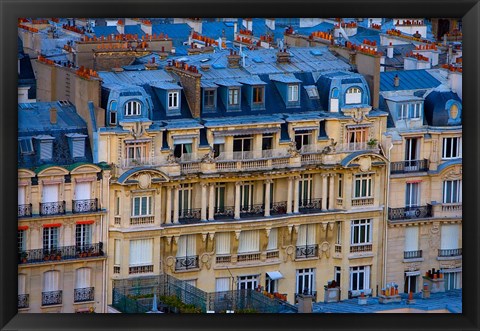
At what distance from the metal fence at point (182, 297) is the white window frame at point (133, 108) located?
1383 mm

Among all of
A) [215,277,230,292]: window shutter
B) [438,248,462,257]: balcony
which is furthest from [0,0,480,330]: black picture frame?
[438,248,462,257]: balcony

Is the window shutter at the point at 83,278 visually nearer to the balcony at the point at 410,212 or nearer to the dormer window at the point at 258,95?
the dormer window at the point at 258,95

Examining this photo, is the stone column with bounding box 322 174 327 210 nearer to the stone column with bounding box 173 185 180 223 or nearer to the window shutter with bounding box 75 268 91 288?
the stone column with bounding box 173 185 180 223

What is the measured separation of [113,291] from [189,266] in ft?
2.86

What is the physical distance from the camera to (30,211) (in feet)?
50.6

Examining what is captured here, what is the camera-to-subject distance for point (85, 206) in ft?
52.1

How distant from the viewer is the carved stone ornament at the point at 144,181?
16.1 meters

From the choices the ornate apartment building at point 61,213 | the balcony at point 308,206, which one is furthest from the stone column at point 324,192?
the ornate apartment building at point 61,213

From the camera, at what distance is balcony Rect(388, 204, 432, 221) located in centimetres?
1705

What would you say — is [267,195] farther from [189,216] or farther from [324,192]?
[189,216]

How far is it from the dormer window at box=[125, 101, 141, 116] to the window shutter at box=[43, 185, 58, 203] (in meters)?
0.92

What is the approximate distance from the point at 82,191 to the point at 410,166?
3.15 meters

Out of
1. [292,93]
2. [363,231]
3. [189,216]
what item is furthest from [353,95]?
[189,216]
